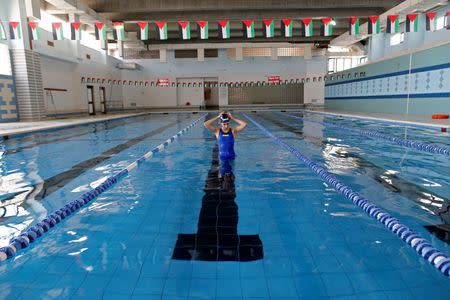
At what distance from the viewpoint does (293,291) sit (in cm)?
179

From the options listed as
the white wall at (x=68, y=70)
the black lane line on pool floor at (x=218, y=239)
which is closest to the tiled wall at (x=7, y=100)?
the white wall at (x=68, y=70)

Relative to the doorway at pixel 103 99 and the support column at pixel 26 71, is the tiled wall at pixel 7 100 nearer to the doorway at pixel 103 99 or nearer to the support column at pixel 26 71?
the support column at pixel 26 71

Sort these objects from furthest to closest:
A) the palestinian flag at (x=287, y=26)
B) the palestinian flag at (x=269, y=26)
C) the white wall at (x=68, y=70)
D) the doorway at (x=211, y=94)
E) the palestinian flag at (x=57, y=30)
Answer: the doorway at (x=211, y=94) → the white wall at (x=68, y=70) → the palestinian flag at (x=269, y=26) → the palestinian flag at (x=287, y=26) → the palestinian flag at (x=57, y=30)

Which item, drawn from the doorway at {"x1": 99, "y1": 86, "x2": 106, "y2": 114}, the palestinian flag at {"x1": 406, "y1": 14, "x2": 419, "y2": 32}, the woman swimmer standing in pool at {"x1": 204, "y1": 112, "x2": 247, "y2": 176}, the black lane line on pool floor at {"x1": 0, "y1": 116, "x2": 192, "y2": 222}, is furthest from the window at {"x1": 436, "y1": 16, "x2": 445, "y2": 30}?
the doorway at {"x1": 99, "y1": 86, "x2": 106, "y2": 114}

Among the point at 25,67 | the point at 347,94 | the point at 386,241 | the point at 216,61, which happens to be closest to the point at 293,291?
the point at 386,241

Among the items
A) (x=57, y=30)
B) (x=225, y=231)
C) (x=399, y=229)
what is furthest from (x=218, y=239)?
(x=57, y=30)

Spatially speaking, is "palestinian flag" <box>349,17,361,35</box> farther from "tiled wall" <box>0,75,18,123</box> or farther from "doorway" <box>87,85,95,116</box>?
"doorway" <box>87,85,95,116</box>

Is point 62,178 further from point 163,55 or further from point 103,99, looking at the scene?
point 163,55

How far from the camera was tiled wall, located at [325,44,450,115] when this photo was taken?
10.2 meters

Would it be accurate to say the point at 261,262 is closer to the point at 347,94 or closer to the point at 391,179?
the point at 391,179

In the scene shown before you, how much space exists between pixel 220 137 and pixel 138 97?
19.3 meters

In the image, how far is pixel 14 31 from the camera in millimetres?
10547

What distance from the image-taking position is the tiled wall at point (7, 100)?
1109 centimetres

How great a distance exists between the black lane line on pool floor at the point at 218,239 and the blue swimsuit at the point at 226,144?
148 centimetres
